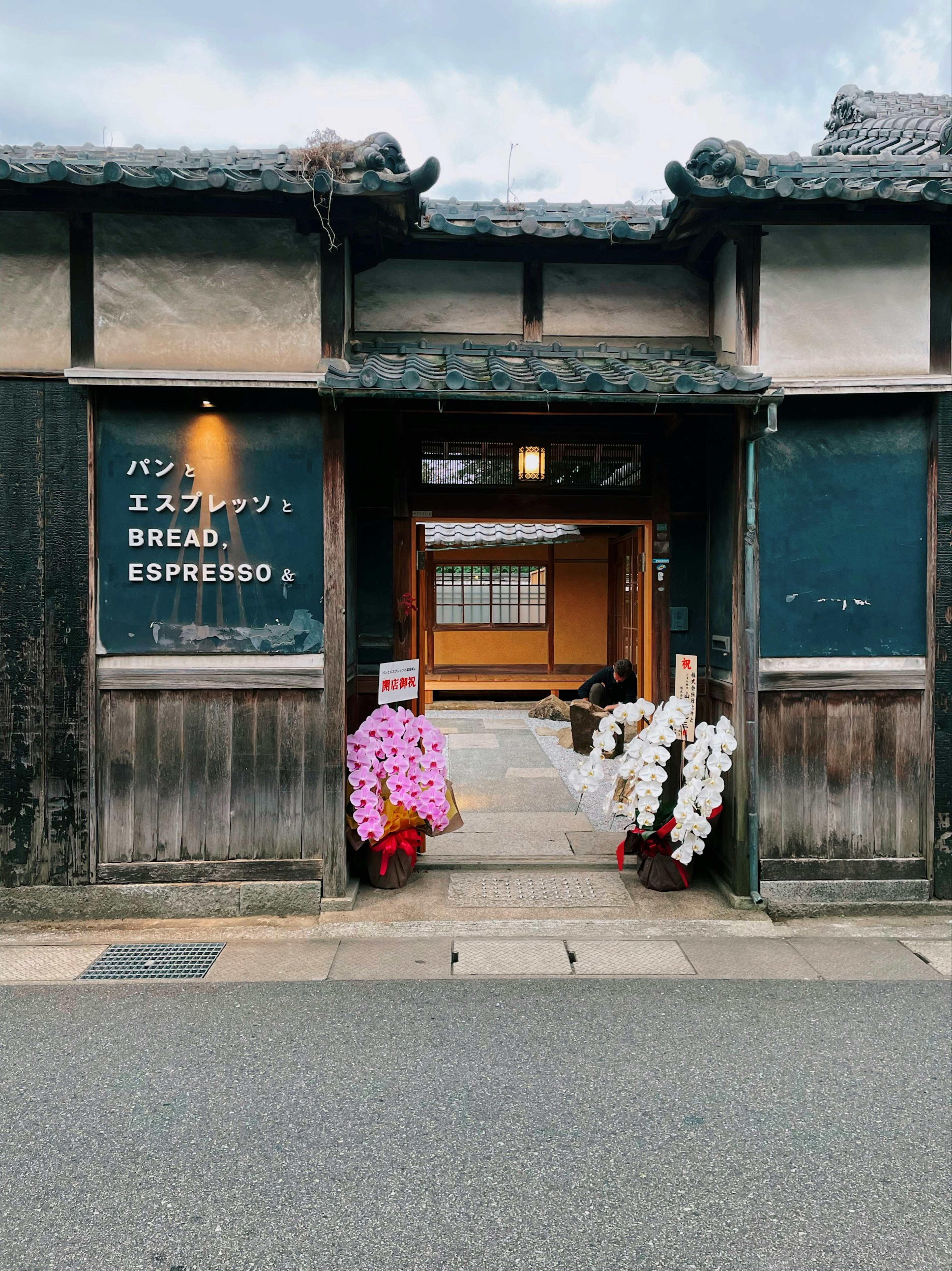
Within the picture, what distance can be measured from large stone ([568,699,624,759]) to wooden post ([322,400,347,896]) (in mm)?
7101

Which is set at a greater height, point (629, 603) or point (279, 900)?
point (629, 603)

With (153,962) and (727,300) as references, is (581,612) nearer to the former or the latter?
(727,300)

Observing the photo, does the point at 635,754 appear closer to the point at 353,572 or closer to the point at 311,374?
the point at 353,572

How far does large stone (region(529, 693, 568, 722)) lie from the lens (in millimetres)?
16172

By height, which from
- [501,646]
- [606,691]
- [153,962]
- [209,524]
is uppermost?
[209,524]

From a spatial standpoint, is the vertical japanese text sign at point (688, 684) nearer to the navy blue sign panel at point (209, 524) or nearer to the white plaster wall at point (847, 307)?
the white plaster wall at point (847, 307)

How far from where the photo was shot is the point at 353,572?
6.90 metres

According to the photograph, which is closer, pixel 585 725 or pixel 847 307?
pixel 847 307

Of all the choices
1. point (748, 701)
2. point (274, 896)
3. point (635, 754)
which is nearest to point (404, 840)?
point (274, 896)

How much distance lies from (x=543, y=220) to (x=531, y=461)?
6.95 ft

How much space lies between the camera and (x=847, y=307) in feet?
20.4

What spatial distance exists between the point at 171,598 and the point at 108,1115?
355 centimetres

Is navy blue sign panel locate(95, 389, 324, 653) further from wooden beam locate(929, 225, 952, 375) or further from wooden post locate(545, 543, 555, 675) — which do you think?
wooden post locate(545, 543, 555, 675)

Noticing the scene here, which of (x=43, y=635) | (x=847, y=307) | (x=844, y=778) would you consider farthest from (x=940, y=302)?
(x=43, y=635)
